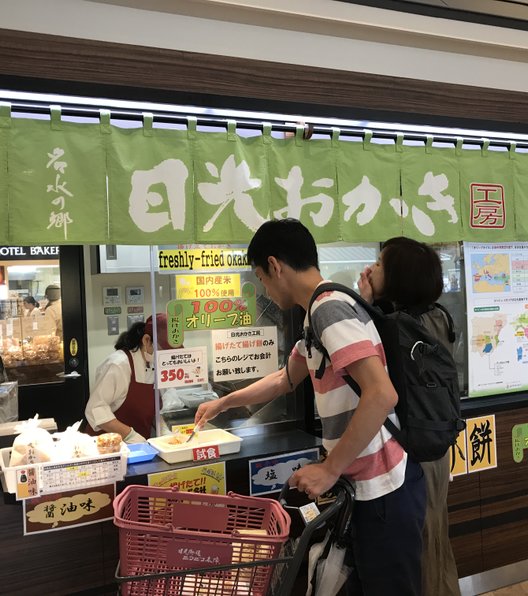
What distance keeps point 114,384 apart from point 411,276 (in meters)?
1.79

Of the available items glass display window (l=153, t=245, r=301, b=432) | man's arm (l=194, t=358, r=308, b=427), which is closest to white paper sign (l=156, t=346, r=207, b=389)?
glass display window (l=153, t=245, r=301, b=432)

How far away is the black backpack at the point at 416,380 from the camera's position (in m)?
2.15

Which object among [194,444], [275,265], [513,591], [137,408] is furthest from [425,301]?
[513,591]

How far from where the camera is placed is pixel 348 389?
82.4 inches

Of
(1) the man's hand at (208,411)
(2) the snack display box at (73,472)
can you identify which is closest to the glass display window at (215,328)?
(1) the man's hand at (208,411)

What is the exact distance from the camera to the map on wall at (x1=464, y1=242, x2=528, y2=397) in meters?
4.02

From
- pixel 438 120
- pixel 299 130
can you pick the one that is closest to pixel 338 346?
pixel 299 130

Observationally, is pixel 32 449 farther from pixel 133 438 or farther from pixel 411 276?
pixel 411 276

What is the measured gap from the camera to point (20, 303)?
496 centimetres

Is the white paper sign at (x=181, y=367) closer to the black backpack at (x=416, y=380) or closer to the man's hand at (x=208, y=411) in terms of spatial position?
the man's hand at (x=208, y=411)

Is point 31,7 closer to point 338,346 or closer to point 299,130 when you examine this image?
point 299,130

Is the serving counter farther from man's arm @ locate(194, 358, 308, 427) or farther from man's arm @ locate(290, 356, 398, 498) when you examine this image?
man's arm @ locate(290, 356, 398, 498)

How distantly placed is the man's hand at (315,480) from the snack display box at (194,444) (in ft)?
3.03

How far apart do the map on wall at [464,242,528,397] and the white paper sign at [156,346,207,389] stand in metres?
2.01
